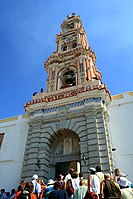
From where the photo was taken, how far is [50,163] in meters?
13.0

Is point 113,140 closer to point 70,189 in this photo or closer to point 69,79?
point 70,189

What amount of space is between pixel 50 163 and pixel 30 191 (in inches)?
321

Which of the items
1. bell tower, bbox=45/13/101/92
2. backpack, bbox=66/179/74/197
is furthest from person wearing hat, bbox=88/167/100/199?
bell tower, bbox=45/13/101/92

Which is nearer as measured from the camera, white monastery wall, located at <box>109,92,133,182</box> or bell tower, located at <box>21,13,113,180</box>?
white monastery wall, located at <box>109,92,133,182</box>

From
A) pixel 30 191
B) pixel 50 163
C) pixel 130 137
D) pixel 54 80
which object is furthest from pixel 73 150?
pixel 30 191

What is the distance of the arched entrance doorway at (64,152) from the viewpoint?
12.9 metres

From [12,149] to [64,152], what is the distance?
436 centimetres

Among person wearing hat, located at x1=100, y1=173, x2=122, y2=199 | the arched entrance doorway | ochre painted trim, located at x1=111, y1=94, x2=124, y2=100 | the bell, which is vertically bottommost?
person wearing hat, located at x1=100, y1=173, x2=122, y2=199

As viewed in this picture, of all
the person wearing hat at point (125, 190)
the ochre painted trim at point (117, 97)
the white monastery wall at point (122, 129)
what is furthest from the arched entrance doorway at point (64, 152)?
the person wearing hat at point (125, 190)

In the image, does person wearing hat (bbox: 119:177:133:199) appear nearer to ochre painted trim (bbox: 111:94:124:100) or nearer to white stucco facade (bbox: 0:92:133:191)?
white stucco facade (bbox: 0:92:133:191)

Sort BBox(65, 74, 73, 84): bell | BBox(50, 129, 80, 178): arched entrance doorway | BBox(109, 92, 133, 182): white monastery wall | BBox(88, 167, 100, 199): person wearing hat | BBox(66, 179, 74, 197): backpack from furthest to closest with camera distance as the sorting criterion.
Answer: BBox(65, 74, 73, 84): bell, BBox(50, 129, 80, 178): arched entrance doorway, BBox(109, 92, 133, 182): white monastery wall, BBox(66, 179, 74, 197): backpack, BBox(88, 167, 100, 199): person wearing hat

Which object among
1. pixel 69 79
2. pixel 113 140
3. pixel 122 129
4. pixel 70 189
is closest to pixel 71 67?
pixel 69 79

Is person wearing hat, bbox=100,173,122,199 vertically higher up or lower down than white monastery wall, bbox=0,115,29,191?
lower down

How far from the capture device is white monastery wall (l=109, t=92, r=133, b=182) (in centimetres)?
1135
